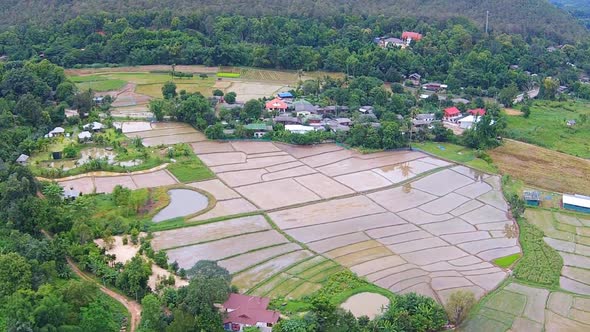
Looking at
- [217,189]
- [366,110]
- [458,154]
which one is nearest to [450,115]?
[366,110]

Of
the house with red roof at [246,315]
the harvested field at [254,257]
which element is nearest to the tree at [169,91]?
the harvested field at [254,257]

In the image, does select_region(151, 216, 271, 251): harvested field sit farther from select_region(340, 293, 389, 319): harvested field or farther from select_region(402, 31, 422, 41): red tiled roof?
select_region(402, 31, 422, 41): red tiled roof

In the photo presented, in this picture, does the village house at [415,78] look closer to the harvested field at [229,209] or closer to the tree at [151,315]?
the harvested field at [229,209]

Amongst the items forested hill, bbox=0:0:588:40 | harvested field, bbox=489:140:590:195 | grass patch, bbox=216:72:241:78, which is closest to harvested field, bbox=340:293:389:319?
harvested field, bbox=489:140:590:195

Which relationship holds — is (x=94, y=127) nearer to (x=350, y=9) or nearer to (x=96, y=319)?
(x=96, y=319)

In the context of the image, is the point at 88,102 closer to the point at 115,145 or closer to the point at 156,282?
the point at 115,145

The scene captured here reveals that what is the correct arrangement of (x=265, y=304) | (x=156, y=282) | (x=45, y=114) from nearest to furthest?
1. (x=265, y=304)
2. (x=156, y=282)
3. (x=45, y=114)

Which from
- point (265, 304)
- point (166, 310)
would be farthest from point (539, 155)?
point (166, 310)
